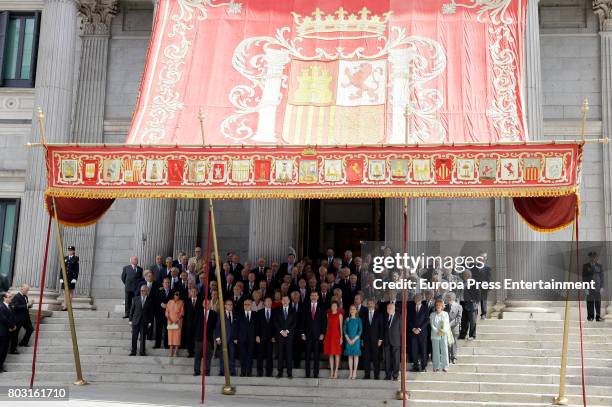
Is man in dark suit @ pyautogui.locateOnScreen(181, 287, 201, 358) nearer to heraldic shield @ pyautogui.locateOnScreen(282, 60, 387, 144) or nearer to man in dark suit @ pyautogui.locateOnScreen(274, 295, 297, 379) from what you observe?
man in dark suit @ pyautogui.locateOnScreen(274, 295, 297, 379)

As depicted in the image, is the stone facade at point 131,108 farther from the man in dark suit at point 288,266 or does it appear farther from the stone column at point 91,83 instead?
the man in dark suit at point 288,266

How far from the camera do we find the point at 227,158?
13812 mm

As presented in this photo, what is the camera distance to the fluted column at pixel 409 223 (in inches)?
816

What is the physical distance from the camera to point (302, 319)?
56.3ft

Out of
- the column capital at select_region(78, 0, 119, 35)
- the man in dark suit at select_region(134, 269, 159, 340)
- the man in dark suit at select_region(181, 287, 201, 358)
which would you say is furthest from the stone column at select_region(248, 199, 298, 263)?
the column capital at select_region(78, 0, 119, 35)

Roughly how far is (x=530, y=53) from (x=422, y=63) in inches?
265

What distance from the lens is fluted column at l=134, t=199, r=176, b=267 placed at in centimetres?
2139

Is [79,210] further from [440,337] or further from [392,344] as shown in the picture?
[440,337]

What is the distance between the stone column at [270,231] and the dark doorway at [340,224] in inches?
147

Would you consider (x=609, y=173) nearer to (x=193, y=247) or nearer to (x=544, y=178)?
(x=544, y=178)

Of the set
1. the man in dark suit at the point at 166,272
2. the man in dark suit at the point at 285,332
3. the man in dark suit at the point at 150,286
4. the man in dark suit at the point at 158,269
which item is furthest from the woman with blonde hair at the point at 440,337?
the man in dark suit at the point at 158,269

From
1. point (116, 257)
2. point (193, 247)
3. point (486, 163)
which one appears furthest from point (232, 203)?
A: point (486, 163)

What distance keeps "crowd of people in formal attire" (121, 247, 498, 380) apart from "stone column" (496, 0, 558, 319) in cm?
192

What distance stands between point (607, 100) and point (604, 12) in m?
2.65
